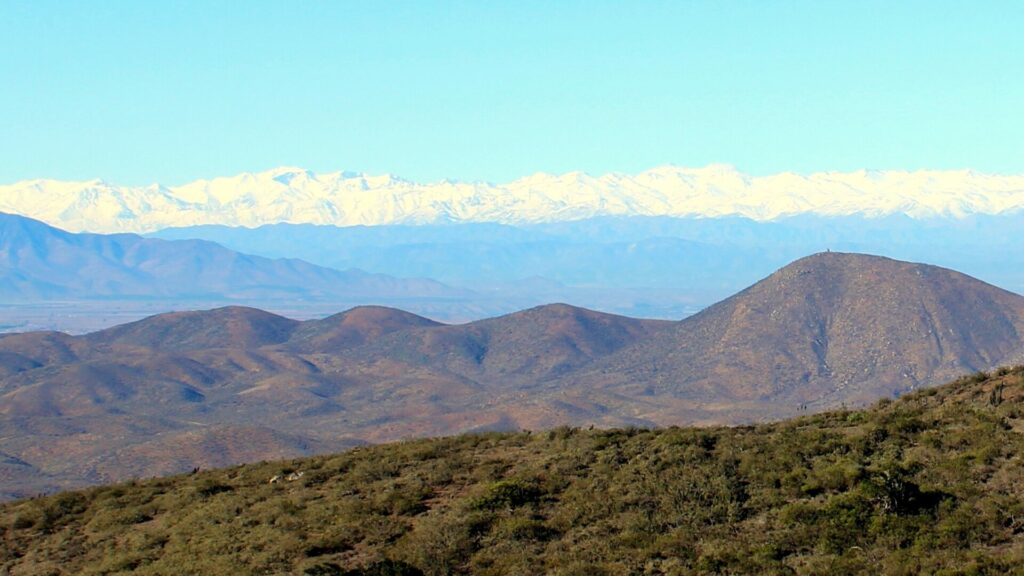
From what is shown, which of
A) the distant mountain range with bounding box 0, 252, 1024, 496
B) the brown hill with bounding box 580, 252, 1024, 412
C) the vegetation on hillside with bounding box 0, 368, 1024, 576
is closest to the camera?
the vegetation on hillside with bounding box 0, 368, 1024, 576

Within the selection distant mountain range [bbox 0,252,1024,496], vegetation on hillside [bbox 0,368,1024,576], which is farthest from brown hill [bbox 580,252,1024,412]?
vegetation on hillside [bbox 0,368,1024,576]

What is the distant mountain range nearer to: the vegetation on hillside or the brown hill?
the brown hill

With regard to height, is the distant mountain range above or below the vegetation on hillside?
below

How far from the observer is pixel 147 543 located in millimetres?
28750

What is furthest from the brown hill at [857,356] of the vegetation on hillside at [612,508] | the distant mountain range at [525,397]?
the vegetation on hillside at [612,508]

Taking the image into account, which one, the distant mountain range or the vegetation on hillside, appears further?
the distant mountain range

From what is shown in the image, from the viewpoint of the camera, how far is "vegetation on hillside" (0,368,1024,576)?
77.0 feet

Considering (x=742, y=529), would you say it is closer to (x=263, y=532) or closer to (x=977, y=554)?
(x=977, y=554)

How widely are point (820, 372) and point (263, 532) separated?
553 feet

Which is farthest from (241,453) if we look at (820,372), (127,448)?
(820,372)

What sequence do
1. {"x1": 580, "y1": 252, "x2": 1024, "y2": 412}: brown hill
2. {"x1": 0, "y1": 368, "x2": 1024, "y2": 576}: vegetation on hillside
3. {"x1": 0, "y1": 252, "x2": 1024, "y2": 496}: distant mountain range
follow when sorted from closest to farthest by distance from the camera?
{"x1": 0, "y1": 368, "x2": 1024, "y2": 576}: vegetation on hillside → {"x1": 0, "y1": 252, "x2": 1024, "y2": 496}: distant mountain range → {"x1": 580, "y1": 252, "x2": 1024, "y2": 412}: brown hill

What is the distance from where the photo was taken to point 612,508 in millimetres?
26734

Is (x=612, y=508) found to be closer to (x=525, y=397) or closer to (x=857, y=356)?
(x=525, y=397)

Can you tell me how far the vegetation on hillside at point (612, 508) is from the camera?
2347 centimetres
